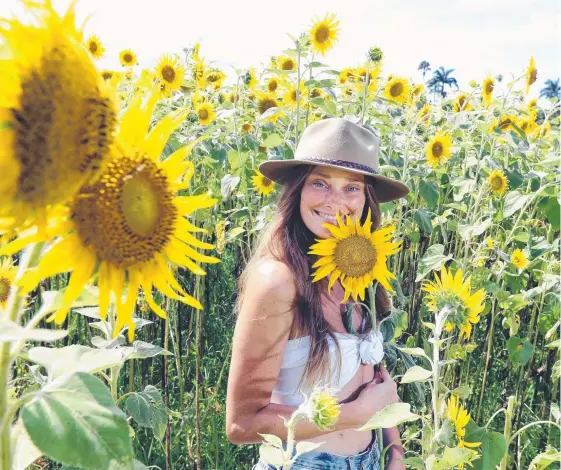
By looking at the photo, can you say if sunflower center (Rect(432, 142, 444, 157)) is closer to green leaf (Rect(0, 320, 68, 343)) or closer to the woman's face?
the woman's face

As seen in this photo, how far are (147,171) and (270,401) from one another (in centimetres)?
112

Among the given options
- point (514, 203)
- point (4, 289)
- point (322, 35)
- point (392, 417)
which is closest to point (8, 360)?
point (392, 417)

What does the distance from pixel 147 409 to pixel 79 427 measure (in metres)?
1.01

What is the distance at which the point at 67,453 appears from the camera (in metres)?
0.48

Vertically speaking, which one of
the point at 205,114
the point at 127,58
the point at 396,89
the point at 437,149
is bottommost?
the point at 437,149

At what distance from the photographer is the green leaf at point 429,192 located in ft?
8.79

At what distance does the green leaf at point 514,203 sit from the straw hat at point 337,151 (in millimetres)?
736

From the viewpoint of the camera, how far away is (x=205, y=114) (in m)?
3.33

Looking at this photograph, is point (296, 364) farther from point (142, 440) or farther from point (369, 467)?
point (142, 440)

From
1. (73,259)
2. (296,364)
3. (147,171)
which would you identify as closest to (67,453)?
(73,259)

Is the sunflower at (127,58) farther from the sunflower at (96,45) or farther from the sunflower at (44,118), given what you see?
the sunflower at (44,118)

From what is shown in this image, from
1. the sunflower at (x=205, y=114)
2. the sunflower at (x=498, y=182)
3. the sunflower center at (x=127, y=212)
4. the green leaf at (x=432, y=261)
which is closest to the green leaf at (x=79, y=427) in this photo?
the sunflower center at (x=127, y=212)

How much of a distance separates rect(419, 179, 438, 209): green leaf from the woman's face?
3.43ft

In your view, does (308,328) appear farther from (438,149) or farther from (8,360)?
(438,149)
